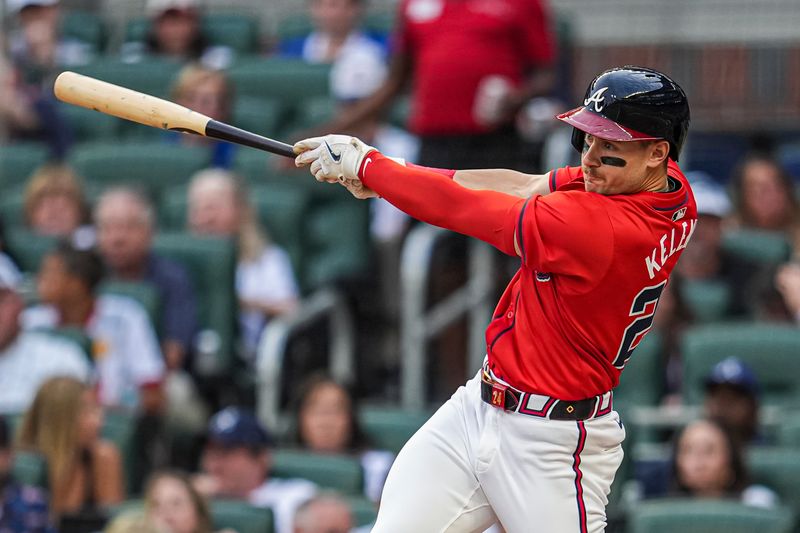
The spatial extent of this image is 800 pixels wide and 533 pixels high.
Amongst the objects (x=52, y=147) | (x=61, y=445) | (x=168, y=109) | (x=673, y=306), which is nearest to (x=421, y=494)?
(x=168, y=109)

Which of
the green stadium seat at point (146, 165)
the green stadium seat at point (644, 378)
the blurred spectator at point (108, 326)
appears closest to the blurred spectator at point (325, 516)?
the blurred spectator at point (108, 326)

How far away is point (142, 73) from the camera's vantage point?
953 centimetres

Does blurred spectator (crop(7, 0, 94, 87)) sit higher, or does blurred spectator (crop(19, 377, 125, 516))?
blurred spectator (crop(7, 0, 94, 87))

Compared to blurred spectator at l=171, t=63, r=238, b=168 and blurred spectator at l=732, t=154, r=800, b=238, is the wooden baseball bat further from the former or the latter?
blurred spectator at l=732, t=154, r=800, b=238

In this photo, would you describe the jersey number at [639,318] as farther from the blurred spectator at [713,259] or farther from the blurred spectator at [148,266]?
the blurred spectator at [148,266]

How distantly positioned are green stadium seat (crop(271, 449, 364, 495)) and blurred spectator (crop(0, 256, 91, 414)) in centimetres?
100

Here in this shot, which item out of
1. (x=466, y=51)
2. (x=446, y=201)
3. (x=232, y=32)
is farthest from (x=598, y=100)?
(x=232, y=32)

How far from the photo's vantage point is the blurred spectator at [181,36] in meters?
9.74

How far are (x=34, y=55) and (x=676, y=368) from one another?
16.6ft

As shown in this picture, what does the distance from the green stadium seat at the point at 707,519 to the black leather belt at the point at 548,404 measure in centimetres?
205

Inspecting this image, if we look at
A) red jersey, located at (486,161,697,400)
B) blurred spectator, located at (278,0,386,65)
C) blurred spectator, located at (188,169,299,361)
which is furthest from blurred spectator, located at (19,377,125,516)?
blurred spectator, located at (278,0,386,65)

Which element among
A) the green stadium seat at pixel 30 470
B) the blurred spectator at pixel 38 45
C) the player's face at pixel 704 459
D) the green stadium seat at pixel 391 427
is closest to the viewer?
the player's face at pixel 704 459

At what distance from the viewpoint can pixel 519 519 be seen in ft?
12.9

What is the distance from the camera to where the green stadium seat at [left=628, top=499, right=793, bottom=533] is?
5910mm
